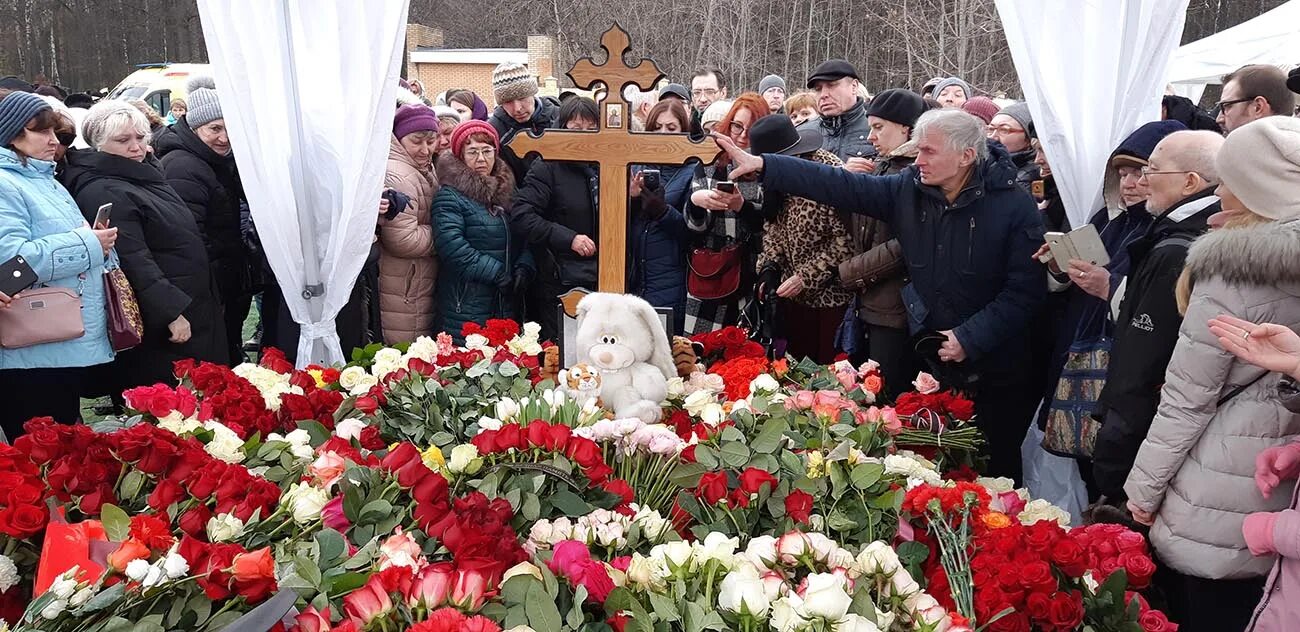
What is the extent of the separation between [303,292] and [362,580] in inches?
90.2

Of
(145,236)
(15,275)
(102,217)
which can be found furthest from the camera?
(145,236)

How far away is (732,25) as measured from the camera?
66.0 feet

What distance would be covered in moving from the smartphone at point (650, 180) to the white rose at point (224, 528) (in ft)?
9.51

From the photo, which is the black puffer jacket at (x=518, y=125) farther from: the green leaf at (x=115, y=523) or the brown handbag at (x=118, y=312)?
the green leaf at (x=115, y=523)

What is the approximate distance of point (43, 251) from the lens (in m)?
3.49

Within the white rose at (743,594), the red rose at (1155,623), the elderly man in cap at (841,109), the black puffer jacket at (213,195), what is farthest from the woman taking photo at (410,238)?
the red rose at (1155,623)

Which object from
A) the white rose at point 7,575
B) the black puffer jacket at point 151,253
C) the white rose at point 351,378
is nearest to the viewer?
the white rose at point 7,575

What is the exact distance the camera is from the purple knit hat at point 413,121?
15.8 feet

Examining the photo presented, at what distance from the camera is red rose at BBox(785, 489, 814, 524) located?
80.4 inches

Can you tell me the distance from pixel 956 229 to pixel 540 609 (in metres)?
2.43

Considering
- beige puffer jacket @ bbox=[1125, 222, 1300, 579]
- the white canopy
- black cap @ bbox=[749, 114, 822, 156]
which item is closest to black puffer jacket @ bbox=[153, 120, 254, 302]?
black cap @ bbox=[749, 114, 822, 156]

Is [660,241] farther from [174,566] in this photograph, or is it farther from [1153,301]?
[174,566]

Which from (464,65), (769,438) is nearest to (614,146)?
(769,438)

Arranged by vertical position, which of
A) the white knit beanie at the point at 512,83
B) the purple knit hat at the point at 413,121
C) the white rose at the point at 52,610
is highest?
the white knit beanie at the point at 512,83
